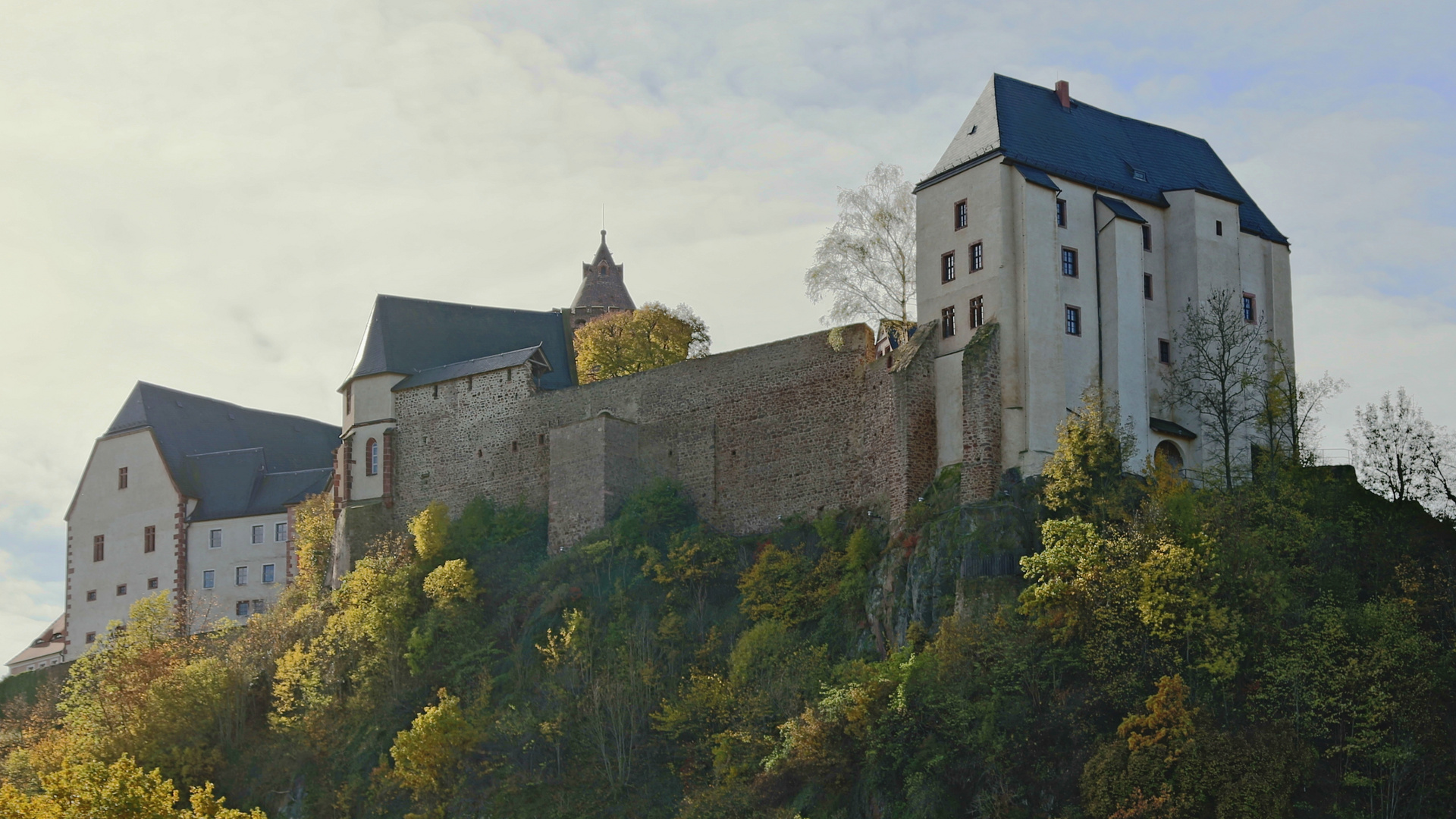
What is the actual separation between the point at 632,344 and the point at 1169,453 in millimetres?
20652

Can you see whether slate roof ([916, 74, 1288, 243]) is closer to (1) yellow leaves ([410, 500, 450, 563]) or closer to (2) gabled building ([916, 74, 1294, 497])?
(2) gabled building ([916, 74, 1294, 497])

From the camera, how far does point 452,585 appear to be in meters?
57.1

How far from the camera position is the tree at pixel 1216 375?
52094 millimetres

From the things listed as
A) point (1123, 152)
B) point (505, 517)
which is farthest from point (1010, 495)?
point (505, 517)

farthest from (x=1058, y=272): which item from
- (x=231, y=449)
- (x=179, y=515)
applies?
(x=231, y=449)

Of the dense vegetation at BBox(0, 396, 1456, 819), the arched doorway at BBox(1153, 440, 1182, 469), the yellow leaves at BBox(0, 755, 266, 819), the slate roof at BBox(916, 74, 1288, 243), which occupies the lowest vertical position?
the yellow leaves at BBox(0, 755, 266, 819)

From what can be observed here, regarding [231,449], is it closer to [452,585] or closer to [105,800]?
[452,585]

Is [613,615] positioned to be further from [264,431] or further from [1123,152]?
[264,431]

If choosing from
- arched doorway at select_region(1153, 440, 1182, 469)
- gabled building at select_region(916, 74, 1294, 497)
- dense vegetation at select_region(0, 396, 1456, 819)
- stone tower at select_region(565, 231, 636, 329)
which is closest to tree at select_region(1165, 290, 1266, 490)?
gabled building at select_region(916, 74, 1294, 497)

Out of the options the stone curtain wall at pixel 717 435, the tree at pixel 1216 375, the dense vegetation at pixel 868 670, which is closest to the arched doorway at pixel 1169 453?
the tree at pixel 1216 375

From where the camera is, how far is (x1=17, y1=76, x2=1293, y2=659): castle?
4997 cm

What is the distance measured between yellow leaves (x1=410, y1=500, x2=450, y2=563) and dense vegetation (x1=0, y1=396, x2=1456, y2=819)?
99 millimetres

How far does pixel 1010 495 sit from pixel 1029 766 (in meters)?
8.37

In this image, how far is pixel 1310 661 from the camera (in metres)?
42.5
